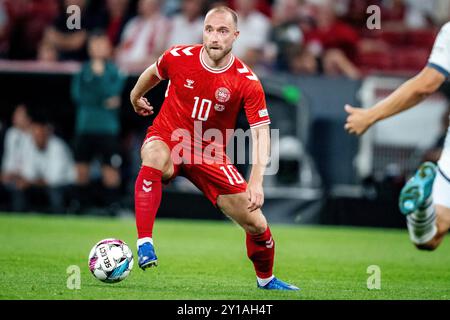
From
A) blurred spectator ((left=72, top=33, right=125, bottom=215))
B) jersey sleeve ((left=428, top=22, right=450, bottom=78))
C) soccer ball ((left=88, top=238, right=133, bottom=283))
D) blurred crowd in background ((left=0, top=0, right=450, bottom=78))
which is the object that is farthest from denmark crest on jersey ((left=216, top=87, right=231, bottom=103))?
blurred crowd in background ((left=0, top=0, right=450, bottom=78))

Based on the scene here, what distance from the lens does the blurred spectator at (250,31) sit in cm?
1653

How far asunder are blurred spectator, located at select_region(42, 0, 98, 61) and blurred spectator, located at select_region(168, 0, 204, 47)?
5.02 ft

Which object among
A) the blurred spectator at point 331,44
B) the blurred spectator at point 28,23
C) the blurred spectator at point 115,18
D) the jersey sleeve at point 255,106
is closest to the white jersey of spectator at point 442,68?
the jersey sleeve at point 255,106

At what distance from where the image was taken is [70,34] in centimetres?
1730

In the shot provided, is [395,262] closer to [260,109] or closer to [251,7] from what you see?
[260,109]

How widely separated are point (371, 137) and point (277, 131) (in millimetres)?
1482

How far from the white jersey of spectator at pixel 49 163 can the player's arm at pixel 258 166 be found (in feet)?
27.6

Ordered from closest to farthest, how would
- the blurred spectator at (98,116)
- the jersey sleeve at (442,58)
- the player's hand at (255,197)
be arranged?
the jersey sleeve at (442,58), the player's hand at (255,197), the blurred spectator at (98,116)

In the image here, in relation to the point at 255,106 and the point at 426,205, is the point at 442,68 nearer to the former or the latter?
the point at 426,205

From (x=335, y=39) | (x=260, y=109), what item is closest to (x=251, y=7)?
(x=335, y=39)

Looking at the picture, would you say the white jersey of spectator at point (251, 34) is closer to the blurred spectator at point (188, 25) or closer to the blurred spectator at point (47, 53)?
the blurred spectator at point (188, 25)

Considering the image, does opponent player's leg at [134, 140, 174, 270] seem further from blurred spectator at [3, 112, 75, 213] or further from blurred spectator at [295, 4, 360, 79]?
blurred spectator at [295, 4, 360, 79]

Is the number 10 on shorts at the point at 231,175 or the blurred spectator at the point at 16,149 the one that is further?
the blurred spectator at the point at 16,149

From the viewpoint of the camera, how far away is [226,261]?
10.4 metres
